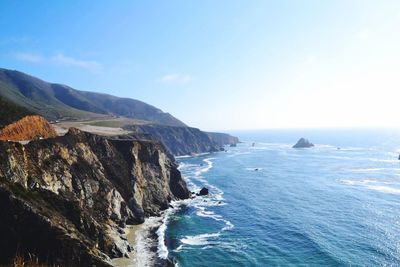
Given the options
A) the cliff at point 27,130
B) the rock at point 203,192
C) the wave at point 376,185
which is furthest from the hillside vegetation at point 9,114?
the wave at point 376,185

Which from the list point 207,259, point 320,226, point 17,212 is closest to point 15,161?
point 17,212

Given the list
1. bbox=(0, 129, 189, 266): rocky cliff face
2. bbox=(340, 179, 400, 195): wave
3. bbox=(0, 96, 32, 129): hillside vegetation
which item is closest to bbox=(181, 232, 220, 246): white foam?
bbox=(0, 129, 189, 266): rocky cliff face

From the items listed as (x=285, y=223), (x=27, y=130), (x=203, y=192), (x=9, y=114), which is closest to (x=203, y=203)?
(x=203, y=192)

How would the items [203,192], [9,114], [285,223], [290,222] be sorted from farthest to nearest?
[203,192] → [290,222] → [285,223] → [9,114]

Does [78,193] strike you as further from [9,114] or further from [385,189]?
[385,189]

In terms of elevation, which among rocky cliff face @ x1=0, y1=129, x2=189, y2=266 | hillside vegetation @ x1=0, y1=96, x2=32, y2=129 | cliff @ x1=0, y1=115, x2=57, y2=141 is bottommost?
rocky cliff face @ x1=0, y1=129, x2=189, y2=266

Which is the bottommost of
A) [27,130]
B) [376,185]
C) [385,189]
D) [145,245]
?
[145,245]

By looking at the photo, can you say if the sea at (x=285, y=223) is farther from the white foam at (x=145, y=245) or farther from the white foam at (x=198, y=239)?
the white foam at (x=145, y=245)

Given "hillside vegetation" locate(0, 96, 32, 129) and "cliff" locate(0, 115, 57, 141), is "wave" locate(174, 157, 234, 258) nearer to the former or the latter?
"cliff" locate(0, 115, 57, 141)

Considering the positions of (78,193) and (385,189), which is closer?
(78,193)
